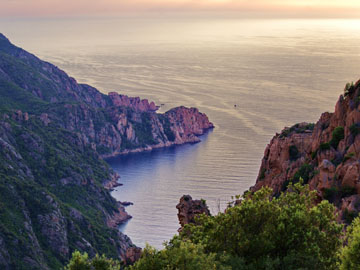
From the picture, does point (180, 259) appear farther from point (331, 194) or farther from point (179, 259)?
point (331, 194)

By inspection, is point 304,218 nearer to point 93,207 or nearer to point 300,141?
point 300,141

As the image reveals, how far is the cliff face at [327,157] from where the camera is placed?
47844 mm

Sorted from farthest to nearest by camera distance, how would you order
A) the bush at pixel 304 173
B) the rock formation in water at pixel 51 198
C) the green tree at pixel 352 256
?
the rock formation in water at pixel 51 198 → the bush at pixel 304 173 → the green tree at pixel 352 256

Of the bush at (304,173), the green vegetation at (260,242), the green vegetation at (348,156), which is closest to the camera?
the green vegetation at (260,242)

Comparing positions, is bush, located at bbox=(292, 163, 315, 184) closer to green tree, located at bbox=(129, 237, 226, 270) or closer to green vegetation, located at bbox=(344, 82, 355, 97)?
green vegetation, located at bbox=(344, 82, 355, 97)

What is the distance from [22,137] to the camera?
495 feet

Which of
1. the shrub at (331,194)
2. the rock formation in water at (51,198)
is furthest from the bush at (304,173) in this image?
the rock formation in water at (51,198)

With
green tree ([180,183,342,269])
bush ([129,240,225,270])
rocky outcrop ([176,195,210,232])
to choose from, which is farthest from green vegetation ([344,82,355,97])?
bush ([129,240,225,270])

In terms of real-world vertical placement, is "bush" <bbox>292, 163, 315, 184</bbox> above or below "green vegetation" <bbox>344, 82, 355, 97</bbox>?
below

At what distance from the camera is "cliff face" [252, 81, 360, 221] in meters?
47.8

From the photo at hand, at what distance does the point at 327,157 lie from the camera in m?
55.8

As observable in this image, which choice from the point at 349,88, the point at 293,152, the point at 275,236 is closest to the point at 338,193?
the point at 275,236

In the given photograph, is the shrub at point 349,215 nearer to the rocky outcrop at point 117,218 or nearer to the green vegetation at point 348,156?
the green vegetation at point 348,156

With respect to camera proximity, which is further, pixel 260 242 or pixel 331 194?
pixel 331 194
